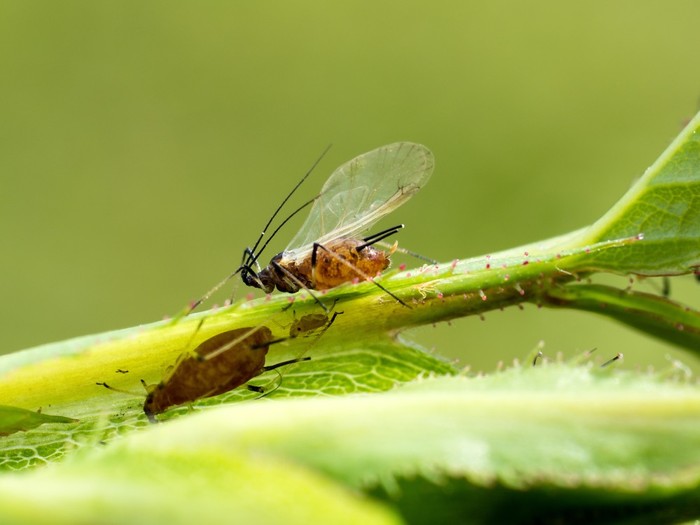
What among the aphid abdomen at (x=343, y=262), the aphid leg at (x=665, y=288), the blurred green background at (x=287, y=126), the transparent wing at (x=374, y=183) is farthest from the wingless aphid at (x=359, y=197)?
the blurred green background at (x=287, y=126)

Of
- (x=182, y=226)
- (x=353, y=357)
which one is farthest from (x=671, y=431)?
(x=182, y=226)

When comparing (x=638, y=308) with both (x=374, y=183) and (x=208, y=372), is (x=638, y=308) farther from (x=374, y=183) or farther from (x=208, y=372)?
(x=374, y=183)

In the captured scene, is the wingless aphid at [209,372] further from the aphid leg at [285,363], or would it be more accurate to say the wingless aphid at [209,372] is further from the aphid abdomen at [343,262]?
the aphid abdomen at [343,262]

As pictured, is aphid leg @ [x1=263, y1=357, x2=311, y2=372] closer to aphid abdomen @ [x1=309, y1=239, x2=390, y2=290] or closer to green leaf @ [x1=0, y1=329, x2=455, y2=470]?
green leaf @ [x1=0, y1=329, x2=455, y2=470]

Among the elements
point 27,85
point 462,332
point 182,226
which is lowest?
point 462,332

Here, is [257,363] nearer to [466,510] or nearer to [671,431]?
[466,510]

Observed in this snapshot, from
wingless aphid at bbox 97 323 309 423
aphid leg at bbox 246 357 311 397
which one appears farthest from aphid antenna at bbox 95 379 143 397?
aphid leg at bbox 246 357 311 397
